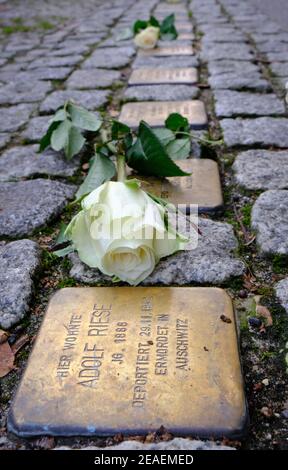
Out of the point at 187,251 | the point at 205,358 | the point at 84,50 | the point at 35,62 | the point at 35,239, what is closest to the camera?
the point at 205,358

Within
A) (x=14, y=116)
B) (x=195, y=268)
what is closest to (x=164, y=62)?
(x=14, y=116)

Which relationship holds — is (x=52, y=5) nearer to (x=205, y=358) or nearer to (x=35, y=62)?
(x=35, y=62)

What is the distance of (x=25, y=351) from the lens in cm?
120

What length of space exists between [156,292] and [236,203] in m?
0.58

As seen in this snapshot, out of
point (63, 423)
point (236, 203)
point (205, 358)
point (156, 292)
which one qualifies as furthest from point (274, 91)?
point (63, 423)

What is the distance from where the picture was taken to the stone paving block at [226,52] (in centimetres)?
338

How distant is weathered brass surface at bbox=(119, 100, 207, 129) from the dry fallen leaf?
53.1 inches

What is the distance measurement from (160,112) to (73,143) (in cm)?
57

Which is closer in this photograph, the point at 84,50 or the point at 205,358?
the point at 205,358

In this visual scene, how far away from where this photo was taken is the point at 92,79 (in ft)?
10.1

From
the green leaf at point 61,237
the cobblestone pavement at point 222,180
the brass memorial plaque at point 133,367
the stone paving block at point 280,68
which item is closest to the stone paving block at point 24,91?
the cobblestone pavement at point 222,180

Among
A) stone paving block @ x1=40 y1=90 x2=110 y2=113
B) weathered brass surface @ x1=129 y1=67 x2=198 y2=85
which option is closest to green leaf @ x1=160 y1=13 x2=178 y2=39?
weathered brass surface @ x1=129 y1=67 x2=198 y2=85

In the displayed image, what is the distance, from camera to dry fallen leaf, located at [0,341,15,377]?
3.80 feet

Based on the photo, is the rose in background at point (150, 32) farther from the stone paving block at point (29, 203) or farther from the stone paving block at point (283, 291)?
the stone paving block at point (283, 291)
